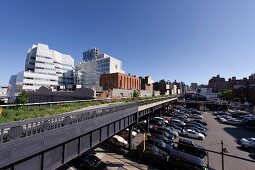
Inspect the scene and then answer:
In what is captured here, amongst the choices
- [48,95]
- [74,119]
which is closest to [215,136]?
[74,119]

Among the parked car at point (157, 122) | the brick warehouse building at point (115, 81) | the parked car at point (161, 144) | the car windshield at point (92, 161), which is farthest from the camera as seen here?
the brick warehouse building at point (115, 81)

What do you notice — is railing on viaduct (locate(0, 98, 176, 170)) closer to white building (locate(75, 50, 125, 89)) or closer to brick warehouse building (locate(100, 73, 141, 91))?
brick warehouse building (locate(100, 73, 141, 91))

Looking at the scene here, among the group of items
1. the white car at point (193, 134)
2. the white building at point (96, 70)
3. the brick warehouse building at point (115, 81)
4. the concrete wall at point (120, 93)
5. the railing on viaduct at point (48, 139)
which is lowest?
the white car at point (193, 134)

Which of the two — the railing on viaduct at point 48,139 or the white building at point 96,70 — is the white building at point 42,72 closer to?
the white building at point 96,70

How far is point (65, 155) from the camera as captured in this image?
1152 centimetres

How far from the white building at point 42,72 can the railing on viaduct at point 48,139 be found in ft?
256

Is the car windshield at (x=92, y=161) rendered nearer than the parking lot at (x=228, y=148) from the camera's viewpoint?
Yes

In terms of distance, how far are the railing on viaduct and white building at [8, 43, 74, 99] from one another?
77.9 m

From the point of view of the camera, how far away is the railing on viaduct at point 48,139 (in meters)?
7.94

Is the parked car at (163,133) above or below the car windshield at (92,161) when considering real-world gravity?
below

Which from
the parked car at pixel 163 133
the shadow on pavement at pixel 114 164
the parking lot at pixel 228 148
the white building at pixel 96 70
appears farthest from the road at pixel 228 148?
the white building at pixel 96 70

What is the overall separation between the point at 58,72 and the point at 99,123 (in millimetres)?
116880

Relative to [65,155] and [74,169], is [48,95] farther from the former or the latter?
[65,155]

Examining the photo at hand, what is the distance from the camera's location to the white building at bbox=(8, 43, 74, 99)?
96938mm
